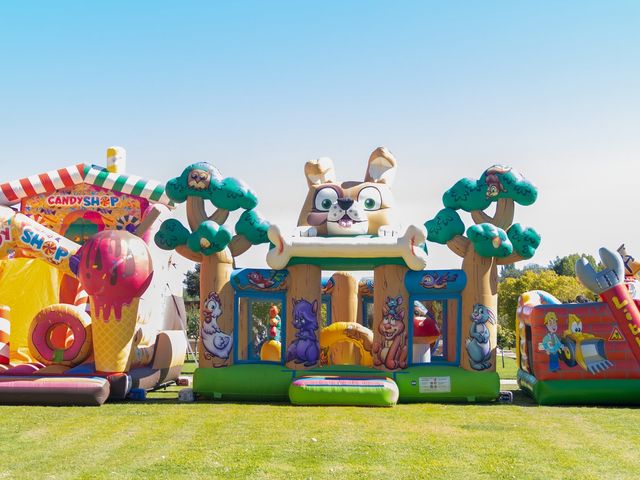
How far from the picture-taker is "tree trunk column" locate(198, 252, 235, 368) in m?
14.1

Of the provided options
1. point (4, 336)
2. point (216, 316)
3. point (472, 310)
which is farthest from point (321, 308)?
point (4, 336)

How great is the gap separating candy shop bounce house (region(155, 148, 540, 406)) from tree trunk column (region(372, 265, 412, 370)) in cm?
2

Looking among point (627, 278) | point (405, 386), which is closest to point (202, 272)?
point (405, 386)

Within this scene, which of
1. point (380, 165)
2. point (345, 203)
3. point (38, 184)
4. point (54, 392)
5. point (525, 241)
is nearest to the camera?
point (54, 392)

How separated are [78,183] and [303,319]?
9.52 metres

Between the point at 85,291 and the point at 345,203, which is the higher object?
the point at 345,203

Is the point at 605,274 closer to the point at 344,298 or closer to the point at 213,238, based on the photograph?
the point at 344,298

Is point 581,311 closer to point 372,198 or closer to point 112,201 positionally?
point 372,198

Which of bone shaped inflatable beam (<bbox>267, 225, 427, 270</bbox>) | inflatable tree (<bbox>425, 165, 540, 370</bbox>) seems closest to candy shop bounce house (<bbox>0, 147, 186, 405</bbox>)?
bone shaped inflatable beam (<bbox>267, 225, 427, 270</bbox>)

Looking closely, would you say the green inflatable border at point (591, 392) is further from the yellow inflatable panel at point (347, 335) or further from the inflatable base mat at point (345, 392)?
the yellow inflatable panel at point (347, 335)

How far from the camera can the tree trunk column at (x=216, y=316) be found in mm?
14102

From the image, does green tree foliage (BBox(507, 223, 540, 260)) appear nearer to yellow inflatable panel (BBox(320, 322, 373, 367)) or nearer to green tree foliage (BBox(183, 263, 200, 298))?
yellow inflatable panel (BBox(320, 322, 373, 367))

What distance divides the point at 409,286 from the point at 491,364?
5.95 ft

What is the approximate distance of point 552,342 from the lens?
13.7m
